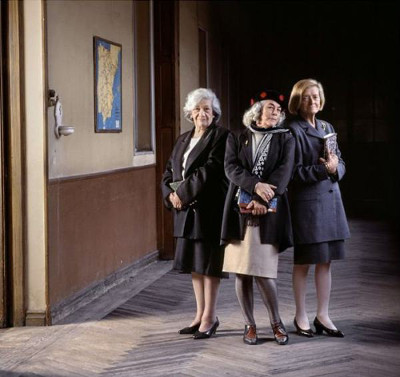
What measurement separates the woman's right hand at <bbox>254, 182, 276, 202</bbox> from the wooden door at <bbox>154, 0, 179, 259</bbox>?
353 centimetres

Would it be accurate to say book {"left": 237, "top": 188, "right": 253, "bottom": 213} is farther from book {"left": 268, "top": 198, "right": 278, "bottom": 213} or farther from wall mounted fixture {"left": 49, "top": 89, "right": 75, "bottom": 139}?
wall mounted fixture {"left": 49, "top": 89, "right": 75, "bottom": 139}

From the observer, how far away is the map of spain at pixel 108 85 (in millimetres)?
6047

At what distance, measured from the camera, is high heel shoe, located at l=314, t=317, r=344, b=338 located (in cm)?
471

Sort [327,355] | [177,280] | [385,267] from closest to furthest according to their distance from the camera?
[327,355] → [177,280] → [385,267]

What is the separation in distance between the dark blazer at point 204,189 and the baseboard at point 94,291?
1112mm

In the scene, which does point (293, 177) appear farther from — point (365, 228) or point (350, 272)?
point (365, 228)

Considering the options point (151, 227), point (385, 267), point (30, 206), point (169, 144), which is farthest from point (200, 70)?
point (30, 206)

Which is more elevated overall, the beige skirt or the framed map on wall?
the framed map on wall

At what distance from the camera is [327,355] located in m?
4.30

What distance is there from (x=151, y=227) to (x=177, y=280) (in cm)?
103

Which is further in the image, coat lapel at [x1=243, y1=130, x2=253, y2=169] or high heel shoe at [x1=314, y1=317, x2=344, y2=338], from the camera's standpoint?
high heel shoe at [x1=314, y1=317, x2=344, y2=338]

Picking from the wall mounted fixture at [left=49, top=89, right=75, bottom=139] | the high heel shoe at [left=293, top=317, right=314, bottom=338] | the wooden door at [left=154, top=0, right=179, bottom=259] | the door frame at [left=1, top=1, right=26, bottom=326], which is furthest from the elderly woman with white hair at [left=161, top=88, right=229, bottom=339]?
the wooden door at [left=154, top=0, right=179, bottom=259]

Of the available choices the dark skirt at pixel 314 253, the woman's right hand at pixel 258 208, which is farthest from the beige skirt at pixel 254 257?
the dark skirt at pixel 314 253

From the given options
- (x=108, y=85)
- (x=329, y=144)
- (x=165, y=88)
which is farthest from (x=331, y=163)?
(x=165, y=88)
